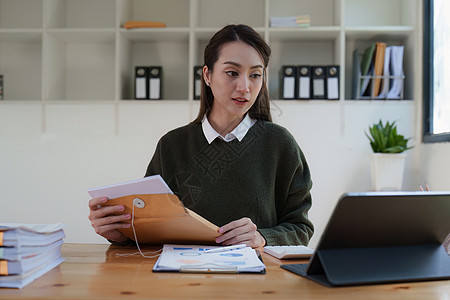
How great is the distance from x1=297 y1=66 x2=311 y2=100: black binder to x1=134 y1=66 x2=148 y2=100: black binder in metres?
1.07

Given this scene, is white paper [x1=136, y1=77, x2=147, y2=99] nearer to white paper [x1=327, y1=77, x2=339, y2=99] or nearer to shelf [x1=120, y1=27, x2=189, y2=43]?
Answer: shelf [x1=120, y1=27, x2=189, y2=43]

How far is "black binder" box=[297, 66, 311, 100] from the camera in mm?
3229

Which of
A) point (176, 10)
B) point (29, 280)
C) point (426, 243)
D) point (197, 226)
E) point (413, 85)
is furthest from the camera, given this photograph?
point (176, 10)

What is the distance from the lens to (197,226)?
1179 millimetres

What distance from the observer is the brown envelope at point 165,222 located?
1.11 meters

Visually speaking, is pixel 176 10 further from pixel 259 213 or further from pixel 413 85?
pixel 259 213

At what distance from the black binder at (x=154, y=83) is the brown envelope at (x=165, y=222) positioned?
214cm

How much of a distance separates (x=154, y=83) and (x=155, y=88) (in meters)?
0.04

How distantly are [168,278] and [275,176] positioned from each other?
0.90 metres

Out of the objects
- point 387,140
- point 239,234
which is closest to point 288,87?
point 387,140

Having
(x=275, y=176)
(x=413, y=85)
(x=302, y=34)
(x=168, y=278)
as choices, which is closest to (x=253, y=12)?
(x=302, y=34)

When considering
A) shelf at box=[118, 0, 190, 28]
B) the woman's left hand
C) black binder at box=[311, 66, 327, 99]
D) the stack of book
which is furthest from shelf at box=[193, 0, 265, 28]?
the woman's left hand

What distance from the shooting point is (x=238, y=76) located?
1.67 m

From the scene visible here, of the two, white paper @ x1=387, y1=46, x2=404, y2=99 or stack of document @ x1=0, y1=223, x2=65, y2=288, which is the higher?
white paper @ x1=387, y1=46, x2=404, y2=99
